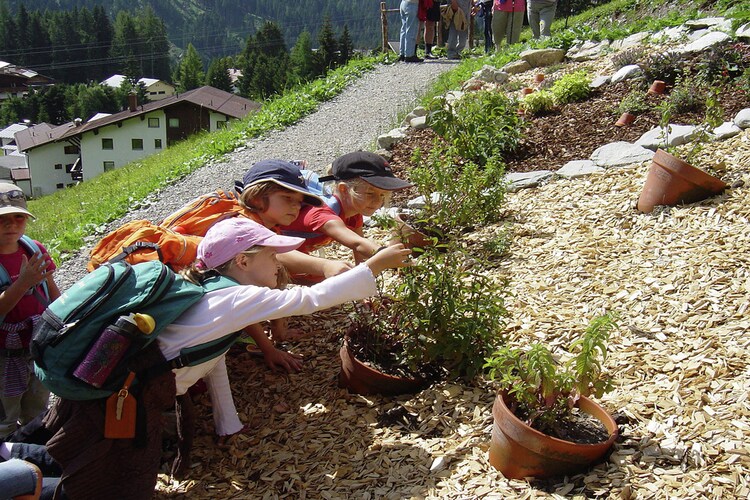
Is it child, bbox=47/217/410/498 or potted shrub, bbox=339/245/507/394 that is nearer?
child, bbox=47/217/410/498

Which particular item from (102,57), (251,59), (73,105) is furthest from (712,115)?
(102,57)

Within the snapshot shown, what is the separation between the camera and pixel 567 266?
14.1 ft

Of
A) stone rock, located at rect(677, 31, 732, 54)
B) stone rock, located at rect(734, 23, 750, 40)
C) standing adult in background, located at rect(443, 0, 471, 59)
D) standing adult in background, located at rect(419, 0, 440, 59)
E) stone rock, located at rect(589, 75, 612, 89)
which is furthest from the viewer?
standing adult in background, located at rect(443, 0, 471, 59)

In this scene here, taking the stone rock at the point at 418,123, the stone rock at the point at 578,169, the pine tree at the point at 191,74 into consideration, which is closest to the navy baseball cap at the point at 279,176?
the stone rock at the point at 578,169

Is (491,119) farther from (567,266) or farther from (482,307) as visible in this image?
(482,307)

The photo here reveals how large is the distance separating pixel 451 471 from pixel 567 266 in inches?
76.5

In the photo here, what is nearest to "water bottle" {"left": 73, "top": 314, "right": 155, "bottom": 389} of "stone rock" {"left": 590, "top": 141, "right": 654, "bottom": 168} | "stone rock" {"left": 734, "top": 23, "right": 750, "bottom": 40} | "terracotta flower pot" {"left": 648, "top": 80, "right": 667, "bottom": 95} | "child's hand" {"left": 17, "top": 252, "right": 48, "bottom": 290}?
"child's hand" {"left": 17, "top": 252, "right": 48, "bottom": 290}

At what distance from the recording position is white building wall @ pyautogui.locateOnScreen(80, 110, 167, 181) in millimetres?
50875

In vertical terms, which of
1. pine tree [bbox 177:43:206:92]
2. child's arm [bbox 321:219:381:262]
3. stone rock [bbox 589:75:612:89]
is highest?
stone rock [bbox 589:75:612:89]

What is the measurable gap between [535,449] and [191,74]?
321ft

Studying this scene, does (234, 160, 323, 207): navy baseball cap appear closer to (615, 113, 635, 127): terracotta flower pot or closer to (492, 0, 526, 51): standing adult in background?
(615, 113, 635, 127): terracotta flower pot

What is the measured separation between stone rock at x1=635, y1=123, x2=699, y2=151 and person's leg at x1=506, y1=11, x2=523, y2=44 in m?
8.56

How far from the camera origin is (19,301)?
11.6 feet

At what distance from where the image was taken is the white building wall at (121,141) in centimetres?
5088
